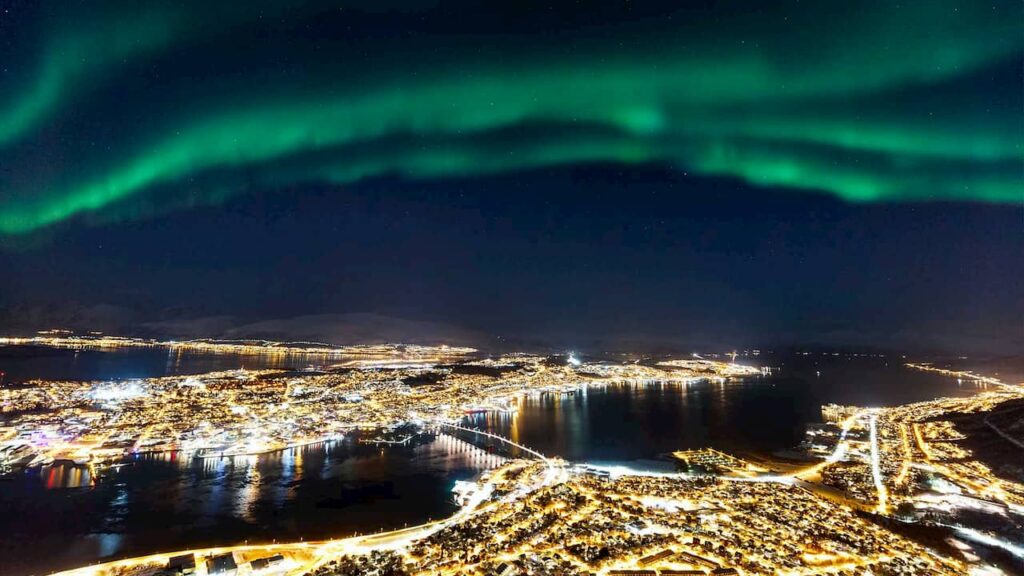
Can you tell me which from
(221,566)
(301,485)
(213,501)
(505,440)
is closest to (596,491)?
(505,440)

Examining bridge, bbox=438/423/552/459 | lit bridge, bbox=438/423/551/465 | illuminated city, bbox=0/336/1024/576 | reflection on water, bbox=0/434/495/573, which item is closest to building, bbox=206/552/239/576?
illuminated city, bbox=0/336/1024/576

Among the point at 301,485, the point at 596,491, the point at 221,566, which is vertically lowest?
the point at 301,485

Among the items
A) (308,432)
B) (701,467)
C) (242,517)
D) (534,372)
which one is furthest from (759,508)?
(534,372)

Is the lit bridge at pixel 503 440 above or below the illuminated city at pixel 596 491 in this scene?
below

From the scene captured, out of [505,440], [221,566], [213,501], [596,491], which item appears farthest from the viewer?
[505,440]

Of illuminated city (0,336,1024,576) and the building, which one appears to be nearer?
the building

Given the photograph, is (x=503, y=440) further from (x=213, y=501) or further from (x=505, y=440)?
(x=213, y=501)

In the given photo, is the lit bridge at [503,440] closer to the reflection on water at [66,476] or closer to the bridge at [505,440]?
the bridge at [505,440]

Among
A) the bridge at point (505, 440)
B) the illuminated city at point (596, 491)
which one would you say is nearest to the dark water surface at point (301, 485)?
the bridge at point (505, 440)

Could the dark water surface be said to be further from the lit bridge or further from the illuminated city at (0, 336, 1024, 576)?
the illuminated city at (0, 336, 1024, 576)
